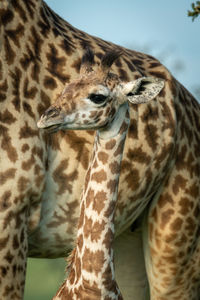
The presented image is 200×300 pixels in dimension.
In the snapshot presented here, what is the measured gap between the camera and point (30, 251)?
→ 538 centimetres

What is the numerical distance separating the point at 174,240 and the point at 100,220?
1.58m

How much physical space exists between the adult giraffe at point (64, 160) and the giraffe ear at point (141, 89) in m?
0.76

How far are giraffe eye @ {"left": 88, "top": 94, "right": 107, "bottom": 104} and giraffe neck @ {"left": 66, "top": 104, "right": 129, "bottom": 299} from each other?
6.2 inches

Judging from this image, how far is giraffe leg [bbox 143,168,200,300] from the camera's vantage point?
19.3 ft

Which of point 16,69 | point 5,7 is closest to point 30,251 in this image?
point 16,69

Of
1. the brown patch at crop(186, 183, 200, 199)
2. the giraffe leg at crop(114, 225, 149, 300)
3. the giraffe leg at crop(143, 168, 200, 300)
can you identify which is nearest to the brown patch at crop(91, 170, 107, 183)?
the giraffe leg at crop(143, 168, 200, 300)

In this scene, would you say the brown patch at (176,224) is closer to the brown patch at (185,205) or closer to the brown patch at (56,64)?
the brown patch at (185,205)

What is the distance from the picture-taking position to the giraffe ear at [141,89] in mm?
4465

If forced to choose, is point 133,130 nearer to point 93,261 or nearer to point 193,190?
point 193,190

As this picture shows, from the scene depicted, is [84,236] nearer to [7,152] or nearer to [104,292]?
[104,292]

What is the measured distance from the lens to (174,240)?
5953 millimetres

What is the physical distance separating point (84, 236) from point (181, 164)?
5.18 feet

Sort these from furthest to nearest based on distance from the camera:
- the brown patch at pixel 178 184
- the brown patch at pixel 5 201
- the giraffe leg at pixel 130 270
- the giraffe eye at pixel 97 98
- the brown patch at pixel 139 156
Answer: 1. the giraffe leg at pixel 130 270
2. the brown patch at pixel 178 184
3. the brown patch at pixel 139 156
4. the brown patch at pixel 5 201
5. the giraffe eye at pixel 97 98

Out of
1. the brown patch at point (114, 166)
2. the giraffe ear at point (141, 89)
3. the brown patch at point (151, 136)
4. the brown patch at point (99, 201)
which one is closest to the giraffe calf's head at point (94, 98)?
the giraffe ear at point (141, 89)
